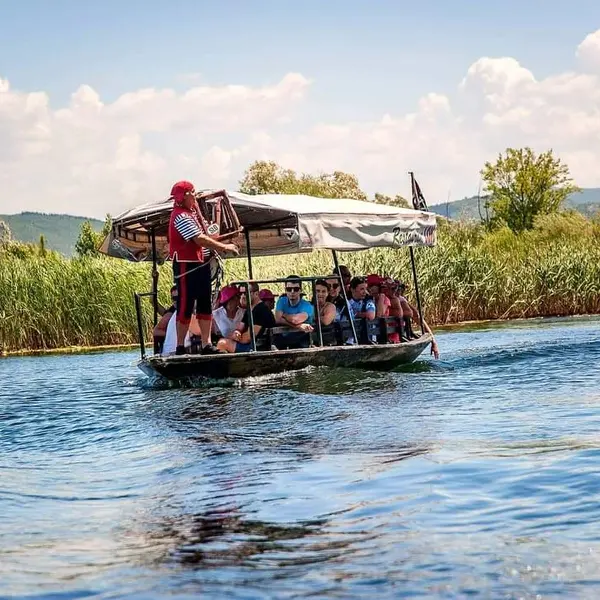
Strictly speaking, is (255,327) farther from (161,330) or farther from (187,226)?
(187,226)

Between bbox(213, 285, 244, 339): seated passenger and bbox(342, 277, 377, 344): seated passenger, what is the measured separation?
1.42 m


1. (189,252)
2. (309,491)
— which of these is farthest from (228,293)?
(309,491)

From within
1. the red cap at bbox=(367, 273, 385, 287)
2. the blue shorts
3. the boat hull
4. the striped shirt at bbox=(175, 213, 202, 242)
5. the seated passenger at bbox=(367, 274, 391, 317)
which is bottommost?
the boat hull

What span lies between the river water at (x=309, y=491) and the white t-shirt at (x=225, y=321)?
1.05 m

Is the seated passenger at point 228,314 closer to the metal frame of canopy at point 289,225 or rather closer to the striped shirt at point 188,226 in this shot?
the metal frame of canopy at point 289,225

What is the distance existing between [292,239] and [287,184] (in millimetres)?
58353

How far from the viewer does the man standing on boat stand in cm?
1302

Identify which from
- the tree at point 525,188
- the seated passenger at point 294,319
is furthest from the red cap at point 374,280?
the tree at point 525,188

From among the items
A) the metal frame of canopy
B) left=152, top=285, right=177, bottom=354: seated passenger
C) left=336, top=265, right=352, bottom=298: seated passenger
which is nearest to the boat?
the metal frame of canopy

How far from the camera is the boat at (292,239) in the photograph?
13.5m

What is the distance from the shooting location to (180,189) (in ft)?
42.7

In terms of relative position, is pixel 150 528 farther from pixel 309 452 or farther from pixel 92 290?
pixel 92 290

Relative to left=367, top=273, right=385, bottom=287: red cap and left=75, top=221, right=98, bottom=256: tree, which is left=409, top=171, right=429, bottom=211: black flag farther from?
left=75, top=221, right=98, bottom=256: tree

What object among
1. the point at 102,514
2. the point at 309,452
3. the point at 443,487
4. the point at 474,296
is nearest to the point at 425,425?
the point at 309,452
